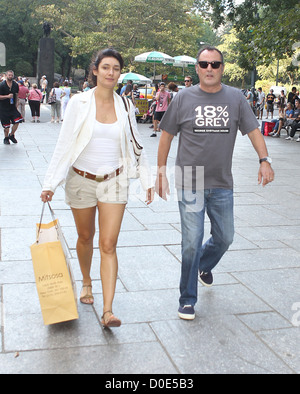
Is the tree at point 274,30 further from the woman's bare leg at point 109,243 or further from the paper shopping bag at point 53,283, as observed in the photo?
the paper shopping bag at point 53,283

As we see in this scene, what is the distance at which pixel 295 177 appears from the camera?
1042 cm

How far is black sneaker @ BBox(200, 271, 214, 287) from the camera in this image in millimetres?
4465

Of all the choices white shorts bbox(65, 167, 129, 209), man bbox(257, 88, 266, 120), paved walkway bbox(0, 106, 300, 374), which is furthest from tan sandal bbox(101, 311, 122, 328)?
man bbox(257, 88, 266, 120)

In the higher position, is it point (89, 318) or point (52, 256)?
point (52, 256)

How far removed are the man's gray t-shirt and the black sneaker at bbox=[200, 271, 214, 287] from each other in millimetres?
867

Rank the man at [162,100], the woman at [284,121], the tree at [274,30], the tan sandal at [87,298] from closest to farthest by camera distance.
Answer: the tan sandal at [87,298]
the tree at [274,30]
the man at [162,100]
the woman at [284,121]

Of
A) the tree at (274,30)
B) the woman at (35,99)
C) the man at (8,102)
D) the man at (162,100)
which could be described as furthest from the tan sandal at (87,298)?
the woman at (35,99)

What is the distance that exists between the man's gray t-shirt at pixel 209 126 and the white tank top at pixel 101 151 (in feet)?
1.32

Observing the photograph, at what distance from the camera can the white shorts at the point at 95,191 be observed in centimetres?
375

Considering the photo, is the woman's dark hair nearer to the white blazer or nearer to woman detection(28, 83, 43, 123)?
the white blazer
